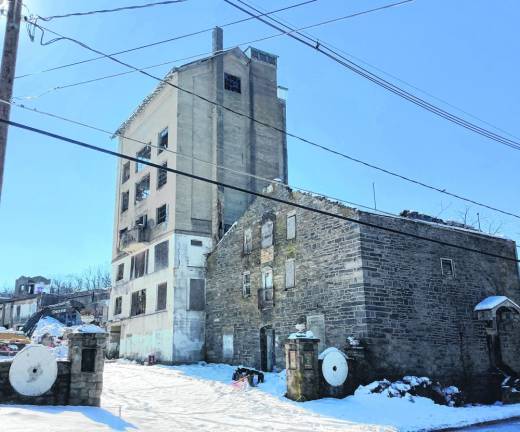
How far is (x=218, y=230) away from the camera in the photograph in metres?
29.1

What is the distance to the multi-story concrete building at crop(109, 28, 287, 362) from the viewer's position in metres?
27.6

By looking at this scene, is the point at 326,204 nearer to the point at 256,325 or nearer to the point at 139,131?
the point at 256,325

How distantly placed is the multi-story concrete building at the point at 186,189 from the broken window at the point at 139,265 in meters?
0.06

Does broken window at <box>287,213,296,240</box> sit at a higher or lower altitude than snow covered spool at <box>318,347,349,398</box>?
higher

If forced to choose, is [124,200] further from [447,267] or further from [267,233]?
[447,267]

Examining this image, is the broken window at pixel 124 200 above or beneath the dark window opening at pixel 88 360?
above

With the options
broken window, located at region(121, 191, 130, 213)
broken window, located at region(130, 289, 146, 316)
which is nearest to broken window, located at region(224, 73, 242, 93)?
broken window, located at region(121, 191, 130, 213)

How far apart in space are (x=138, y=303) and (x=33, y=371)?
20.1 meters

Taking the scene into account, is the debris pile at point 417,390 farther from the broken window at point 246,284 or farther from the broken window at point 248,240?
the broken window at point 248,240

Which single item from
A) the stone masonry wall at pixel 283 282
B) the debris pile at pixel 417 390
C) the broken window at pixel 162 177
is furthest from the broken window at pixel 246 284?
the debris pile at pixel 417 390

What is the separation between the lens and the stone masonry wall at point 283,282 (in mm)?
18922

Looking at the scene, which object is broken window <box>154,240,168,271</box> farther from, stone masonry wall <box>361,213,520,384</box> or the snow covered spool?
the snow covered spool

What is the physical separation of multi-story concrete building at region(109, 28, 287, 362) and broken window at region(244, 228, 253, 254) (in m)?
3.53

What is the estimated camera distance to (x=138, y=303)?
103 ft
